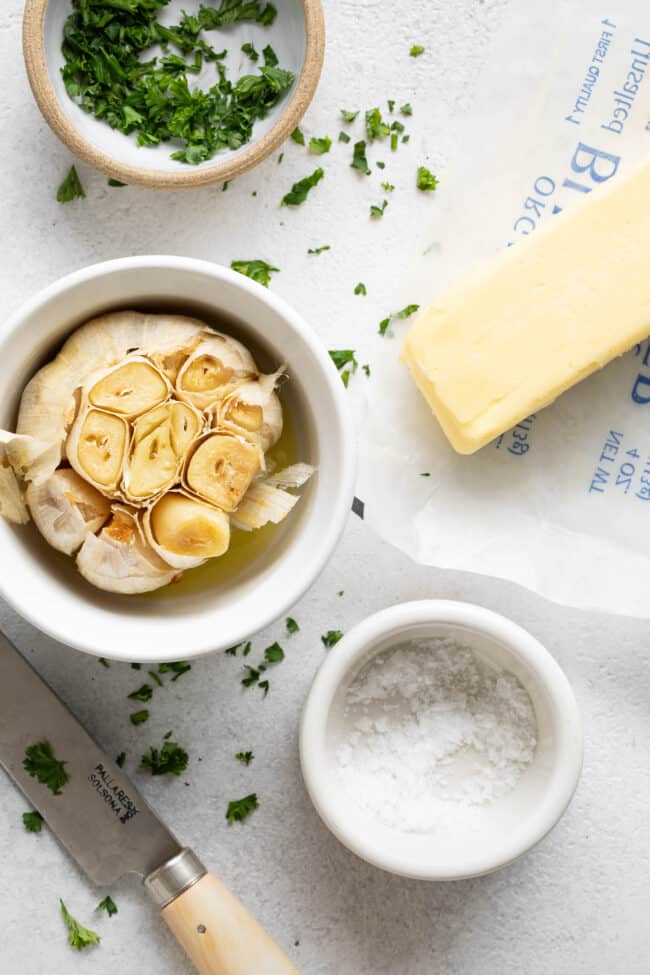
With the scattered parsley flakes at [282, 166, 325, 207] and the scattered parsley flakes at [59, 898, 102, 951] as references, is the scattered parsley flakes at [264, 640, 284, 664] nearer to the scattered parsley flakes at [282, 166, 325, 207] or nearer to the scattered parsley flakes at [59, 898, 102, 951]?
the scattered parsley flakes at [59, 898, 102, 951]

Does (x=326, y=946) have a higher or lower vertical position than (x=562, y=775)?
lower

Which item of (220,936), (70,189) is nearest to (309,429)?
(70,189)

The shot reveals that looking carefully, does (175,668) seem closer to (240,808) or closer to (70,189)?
(240,808)

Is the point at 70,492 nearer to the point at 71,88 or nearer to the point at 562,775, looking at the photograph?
the point at 71,88

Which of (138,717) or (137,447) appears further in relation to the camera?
(138,717)

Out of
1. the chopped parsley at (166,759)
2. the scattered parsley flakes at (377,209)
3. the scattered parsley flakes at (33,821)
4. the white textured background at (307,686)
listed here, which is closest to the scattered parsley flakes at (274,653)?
the white textured background at (307,686)

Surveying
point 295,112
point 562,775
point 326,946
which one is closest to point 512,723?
point 562,775
